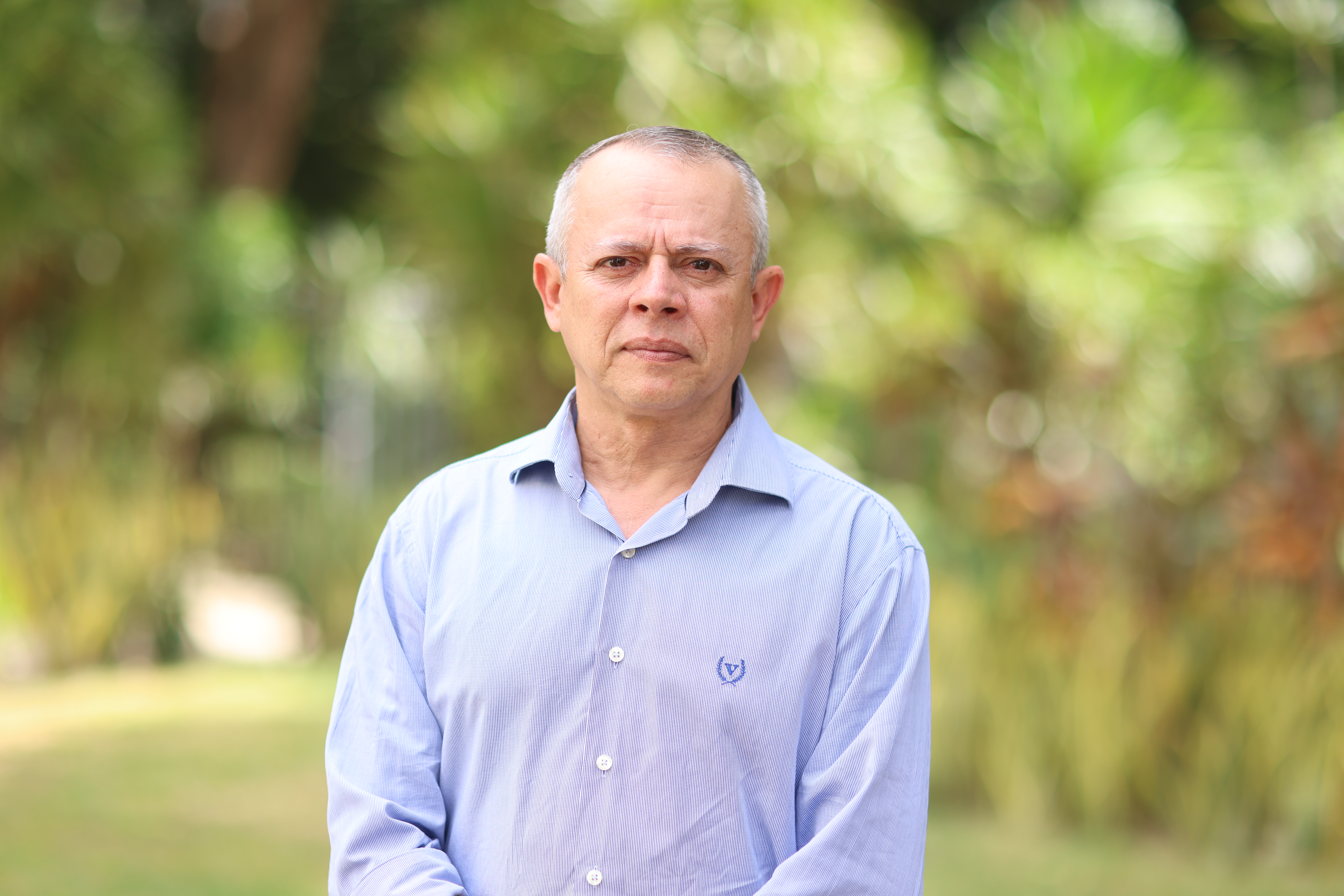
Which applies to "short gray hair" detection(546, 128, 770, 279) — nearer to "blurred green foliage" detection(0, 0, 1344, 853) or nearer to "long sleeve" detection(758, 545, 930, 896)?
"long sleeve" detection(758, 545, 930, 896)

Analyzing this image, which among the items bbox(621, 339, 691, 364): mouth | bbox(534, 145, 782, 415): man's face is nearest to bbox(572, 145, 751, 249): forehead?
bbox(534, 145, 782, 415): man's face

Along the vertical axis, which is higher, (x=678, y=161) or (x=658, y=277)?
(x=678, y=161)

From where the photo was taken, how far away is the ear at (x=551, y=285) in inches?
73.3

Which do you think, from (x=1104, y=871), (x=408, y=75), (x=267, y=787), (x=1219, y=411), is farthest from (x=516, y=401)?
(x=1104, y=871)

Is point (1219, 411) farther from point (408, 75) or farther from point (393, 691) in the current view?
point (408, 75)

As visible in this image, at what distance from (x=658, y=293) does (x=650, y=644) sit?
1.44ft

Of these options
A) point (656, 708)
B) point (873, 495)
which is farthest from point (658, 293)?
point (656, 708)

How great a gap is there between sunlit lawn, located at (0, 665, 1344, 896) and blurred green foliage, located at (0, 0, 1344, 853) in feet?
0.89

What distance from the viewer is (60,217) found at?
742cm

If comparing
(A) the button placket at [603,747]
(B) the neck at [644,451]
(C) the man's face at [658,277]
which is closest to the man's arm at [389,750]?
(A) the button placket at [603,747]

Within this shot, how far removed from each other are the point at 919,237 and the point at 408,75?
5738mm

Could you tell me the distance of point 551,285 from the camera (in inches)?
74.3

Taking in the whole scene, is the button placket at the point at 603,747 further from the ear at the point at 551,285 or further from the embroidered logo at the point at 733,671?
the ear at the point at 551,285

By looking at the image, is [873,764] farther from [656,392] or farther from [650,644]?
[656,392]
